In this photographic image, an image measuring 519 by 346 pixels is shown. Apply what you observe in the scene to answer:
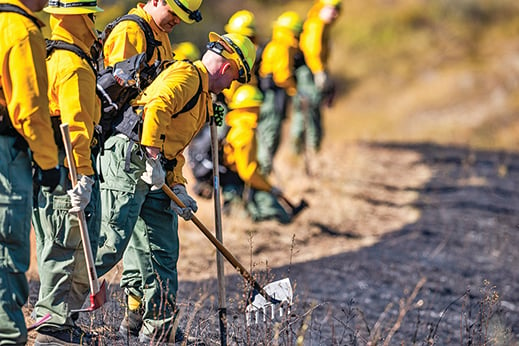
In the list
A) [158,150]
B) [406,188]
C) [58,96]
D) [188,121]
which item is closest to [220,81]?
[188,121]

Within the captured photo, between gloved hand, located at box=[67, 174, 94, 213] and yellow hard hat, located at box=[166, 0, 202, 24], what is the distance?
148cm

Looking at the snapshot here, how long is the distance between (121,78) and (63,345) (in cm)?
153

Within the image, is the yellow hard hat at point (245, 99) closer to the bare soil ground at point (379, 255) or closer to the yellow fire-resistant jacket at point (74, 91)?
the bare soil ground at point (379, 255)

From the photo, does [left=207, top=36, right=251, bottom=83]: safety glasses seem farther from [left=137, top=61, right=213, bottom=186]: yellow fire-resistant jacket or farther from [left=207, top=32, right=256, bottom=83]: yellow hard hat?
[left=137, top=61, right=213, bottom=186]: yellow fire-resistant jacket

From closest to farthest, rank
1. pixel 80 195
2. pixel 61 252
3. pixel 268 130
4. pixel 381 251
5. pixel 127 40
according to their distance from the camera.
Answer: pixel 80 195 < pixel 61 252 < pixel 127 40 < pixel 381 251 < pixel 268 130

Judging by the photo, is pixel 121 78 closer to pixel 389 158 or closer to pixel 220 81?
pixel 220 81

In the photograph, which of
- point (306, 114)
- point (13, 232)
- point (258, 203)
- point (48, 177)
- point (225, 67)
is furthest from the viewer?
point (306, 114)

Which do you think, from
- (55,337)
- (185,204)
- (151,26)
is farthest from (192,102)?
(55,337)

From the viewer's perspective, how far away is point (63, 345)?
4.81 meters

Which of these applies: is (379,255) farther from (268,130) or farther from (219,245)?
(219,245)

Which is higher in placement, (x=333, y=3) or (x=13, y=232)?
(x=333, y=3)

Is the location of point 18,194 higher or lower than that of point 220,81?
lower

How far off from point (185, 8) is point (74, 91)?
1.28 metres

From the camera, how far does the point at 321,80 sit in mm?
14062
